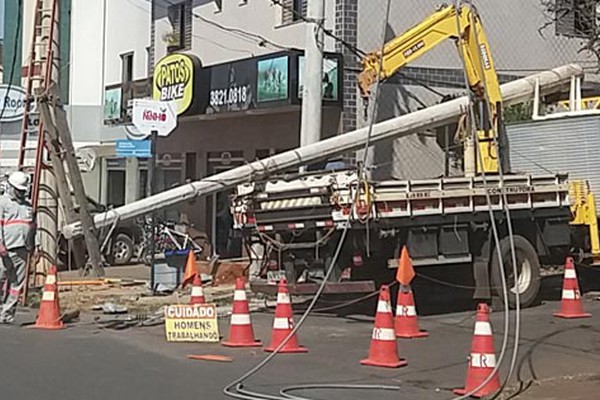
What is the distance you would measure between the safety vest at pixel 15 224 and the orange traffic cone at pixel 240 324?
3556 millimetres

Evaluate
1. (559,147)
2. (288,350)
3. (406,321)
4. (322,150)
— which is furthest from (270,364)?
(559,147)

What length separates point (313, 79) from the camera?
18.4 meters

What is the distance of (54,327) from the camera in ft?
46.3

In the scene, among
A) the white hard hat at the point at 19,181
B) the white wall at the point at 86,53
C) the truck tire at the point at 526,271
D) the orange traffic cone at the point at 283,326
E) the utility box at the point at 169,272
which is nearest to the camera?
the orange traffic cone at the point at 283,326

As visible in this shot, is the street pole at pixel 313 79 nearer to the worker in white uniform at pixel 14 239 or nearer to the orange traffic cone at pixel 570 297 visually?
the orange traffic cone at pixel 570 297

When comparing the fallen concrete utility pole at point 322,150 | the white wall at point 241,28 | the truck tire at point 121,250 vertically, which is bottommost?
the truck tire at point 121,250

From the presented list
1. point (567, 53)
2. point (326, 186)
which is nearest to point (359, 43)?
point (567, 53)

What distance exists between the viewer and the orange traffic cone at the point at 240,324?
489 inches

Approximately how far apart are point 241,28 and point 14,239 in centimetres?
1136

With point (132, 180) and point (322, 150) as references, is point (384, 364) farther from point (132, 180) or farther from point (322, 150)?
point (132, 180)

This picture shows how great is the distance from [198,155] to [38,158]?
32.8 ft

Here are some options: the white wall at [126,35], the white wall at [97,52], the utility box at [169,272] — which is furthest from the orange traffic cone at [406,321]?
the white wall at [97,52]

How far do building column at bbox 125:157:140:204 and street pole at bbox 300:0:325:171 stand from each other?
1612 centimetres

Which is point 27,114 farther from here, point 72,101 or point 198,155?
point 72,101
